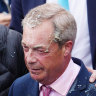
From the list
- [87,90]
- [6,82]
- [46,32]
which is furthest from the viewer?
[6,82]

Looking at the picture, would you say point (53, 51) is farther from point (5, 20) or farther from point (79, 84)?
point (5, 20)

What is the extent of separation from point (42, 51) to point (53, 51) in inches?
2.5

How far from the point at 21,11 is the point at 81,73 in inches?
46.0

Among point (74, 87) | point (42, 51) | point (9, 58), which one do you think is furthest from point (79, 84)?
point (9, 58)

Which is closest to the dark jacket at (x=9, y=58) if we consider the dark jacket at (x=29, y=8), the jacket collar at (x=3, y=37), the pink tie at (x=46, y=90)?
the jacket collar at (x=3, y=37)

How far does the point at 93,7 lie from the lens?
7.94ft

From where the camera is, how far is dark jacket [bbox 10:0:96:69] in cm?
241

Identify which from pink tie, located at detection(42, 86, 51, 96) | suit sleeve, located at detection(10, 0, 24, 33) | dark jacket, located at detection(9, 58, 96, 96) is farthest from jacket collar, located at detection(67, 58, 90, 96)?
suit sleeve, located at detection(10, 0, 24, 33)

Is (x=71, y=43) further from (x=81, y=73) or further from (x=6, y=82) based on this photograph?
(x=6, y=82)

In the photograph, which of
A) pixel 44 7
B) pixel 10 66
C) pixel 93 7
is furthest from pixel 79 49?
pixel 44 7

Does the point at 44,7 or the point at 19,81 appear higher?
the point at 44,7

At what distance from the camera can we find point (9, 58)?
218cm

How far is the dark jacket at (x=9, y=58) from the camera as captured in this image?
2182 mm

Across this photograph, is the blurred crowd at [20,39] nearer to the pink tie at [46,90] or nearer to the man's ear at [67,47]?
the pink tie at [46,90]
